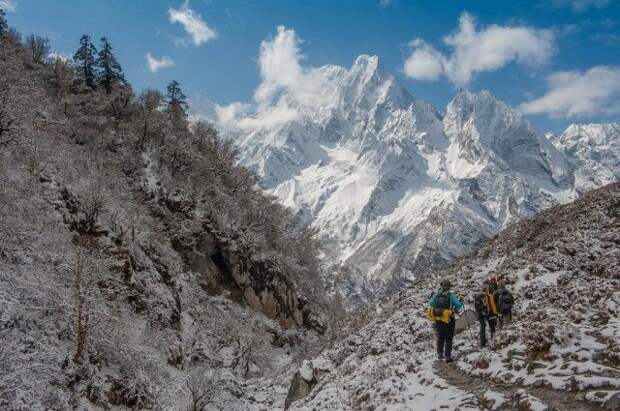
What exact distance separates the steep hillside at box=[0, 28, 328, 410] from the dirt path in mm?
12399

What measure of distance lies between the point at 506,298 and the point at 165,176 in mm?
38164

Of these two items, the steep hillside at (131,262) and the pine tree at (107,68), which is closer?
the steep hillside at (131,262)

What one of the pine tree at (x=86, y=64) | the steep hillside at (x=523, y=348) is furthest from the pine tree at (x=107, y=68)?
the steep hillside at (x=523, y=348)

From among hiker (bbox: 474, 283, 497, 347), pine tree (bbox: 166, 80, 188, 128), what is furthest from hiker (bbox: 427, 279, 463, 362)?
pine tree (bbox: 166, 80, 188, 128)

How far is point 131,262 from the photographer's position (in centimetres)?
3036

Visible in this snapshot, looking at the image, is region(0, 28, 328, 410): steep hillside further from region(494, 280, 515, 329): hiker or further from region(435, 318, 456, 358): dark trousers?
region(494, 280, 515, 329): hiker

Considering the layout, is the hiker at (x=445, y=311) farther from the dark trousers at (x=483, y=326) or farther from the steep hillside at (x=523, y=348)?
the dark trousers at (x=483, y=326)

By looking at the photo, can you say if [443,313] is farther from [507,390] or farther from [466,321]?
[466,321]

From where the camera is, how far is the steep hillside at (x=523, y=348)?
11085 mm

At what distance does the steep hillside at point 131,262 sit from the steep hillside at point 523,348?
26.0 feet

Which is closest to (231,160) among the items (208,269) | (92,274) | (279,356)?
(208,269)

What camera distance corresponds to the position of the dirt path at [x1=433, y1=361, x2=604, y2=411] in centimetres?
972

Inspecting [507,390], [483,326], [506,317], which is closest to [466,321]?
[506,317]

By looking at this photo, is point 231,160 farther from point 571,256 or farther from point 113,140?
point 571,256
